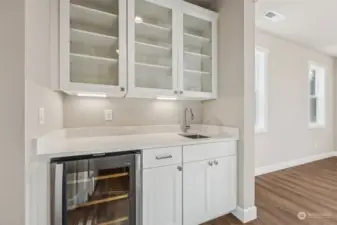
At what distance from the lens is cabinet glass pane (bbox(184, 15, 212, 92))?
2746 millimetres

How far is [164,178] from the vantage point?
199 cm

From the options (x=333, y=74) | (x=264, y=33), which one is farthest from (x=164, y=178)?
(x=333, y=74)

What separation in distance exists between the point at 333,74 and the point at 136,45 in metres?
6.21

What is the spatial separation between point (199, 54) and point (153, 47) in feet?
2.30

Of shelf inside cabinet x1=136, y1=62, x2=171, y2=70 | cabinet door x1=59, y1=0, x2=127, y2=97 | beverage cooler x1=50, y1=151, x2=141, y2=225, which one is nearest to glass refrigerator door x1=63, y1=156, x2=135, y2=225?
beverage cooler x1=50, y1=151, x2=141, y2=225

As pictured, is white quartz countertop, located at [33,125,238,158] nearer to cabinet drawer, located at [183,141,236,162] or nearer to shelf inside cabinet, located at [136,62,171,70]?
cabinet drawer, located at [183,141,236,162]

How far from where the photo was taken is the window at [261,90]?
4176 mm

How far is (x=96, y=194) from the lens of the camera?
1.72 meters

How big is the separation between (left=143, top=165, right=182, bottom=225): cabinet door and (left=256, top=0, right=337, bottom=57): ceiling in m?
2.55

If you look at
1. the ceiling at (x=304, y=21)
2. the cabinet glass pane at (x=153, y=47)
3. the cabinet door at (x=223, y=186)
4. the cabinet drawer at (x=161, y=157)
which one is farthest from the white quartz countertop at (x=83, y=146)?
the ceiling at (x=304, y=21)

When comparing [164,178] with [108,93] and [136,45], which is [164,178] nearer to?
[108,93]

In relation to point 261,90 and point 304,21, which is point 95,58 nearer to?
point 261,90

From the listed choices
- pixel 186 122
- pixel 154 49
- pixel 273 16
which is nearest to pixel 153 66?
pixel 154 49

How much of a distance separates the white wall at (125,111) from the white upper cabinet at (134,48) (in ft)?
1.00
